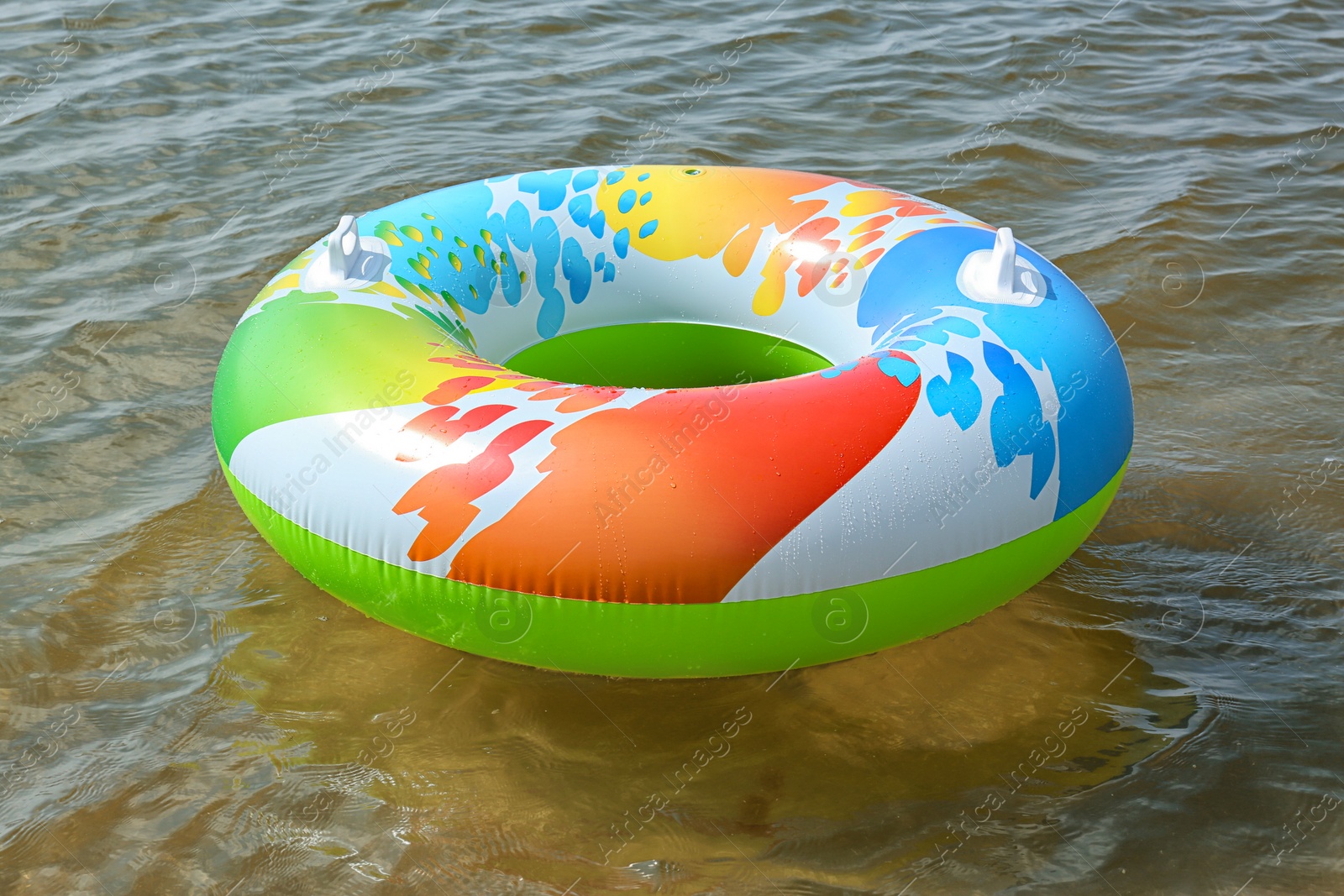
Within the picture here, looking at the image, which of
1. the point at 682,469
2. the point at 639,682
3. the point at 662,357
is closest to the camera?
the point at 682,469

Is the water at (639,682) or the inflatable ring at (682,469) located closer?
the inflatable ring at (682,469)

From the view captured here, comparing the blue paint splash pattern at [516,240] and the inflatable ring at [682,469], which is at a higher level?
the blue paint splash pattern at [516,240]

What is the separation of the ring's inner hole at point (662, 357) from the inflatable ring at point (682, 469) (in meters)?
0.37

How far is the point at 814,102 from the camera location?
6.89 meters

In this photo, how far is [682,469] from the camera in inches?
107

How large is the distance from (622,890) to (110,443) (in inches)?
105

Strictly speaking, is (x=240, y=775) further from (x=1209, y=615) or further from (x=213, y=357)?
(x=1209, y=615)

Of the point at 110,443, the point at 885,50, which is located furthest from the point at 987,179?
the point at 110,443

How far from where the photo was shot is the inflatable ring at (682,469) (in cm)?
271

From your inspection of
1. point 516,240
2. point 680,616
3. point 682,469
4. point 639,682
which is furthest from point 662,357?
point 680,616

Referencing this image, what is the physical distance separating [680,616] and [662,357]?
4.80ft

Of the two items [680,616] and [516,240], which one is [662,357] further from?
[680,616]

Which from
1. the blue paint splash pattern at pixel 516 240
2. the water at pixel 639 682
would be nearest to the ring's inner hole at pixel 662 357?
the blue paint splash pattern at pixel 516 240

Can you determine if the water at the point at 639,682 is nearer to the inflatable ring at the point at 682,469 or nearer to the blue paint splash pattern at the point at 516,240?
the inflatable ring at the point at 682,469
